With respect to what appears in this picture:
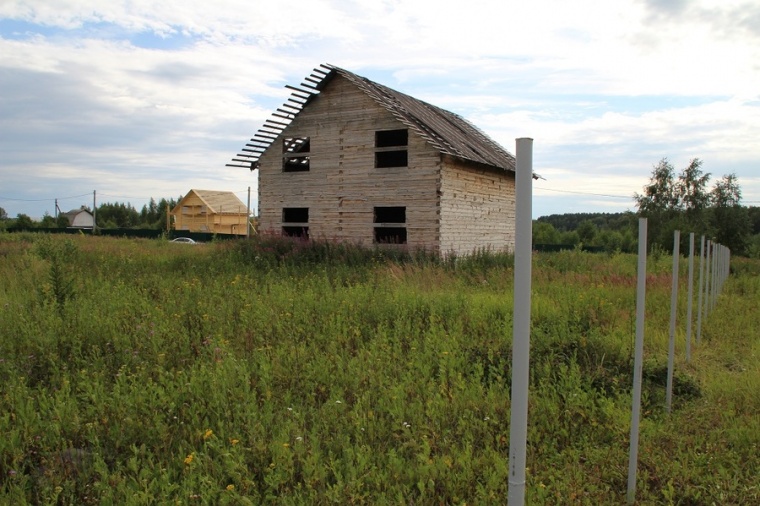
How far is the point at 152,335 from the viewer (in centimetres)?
656

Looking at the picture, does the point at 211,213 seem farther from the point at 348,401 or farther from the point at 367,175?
the point at 348,401

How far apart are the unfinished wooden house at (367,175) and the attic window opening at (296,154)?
36mm

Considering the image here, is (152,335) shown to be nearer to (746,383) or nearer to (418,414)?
(418,414)

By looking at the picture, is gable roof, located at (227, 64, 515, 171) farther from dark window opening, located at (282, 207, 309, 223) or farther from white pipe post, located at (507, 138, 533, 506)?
white pipe post, located at (507, 138, 533, 506)

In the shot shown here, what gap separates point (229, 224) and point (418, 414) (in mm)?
53896

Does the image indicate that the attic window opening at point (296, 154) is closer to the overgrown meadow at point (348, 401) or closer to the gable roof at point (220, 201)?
the overgrown meadow at point (348, 401)

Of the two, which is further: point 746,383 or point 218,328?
point 218,328

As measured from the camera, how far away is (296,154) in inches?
751

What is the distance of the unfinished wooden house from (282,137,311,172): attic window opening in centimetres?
4

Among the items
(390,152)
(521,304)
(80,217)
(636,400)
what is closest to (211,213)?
(390,152)

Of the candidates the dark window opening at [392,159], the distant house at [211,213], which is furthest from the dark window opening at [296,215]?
the distant house at [211,213]

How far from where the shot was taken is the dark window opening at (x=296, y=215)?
64.8 feet

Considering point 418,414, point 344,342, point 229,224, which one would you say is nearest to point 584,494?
point 418,414

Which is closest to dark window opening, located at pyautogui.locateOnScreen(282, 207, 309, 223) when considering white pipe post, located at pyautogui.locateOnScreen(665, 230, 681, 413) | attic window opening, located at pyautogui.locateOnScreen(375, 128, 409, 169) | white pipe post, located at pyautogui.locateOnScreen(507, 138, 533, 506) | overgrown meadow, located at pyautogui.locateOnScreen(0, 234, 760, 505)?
attic window opening, located at pyautogui.locateOnScreen(375, 128, 409, 169)
